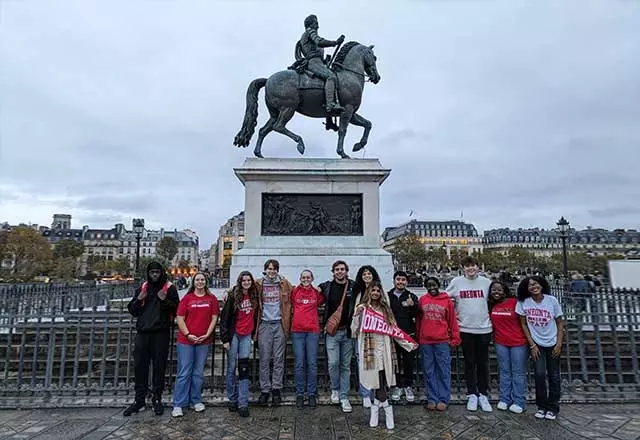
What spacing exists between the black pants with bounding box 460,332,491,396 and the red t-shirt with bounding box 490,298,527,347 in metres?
0.17

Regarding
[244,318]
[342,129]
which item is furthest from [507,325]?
[342,129]

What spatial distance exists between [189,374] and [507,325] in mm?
4668

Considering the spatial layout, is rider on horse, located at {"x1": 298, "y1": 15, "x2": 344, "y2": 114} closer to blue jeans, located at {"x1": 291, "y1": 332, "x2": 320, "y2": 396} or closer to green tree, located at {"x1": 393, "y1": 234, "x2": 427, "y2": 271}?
blue jeans, located at {"x1": 291, "y1": 332, "x2": 320, "y2": 396}

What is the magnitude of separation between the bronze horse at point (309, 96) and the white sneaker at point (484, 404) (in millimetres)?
6807

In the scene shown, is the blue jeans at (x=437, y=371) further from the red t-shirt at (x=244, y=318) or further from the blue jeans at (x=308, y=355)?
the red t-shirt at (x=244, y=318)

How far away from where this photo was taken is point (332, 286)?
5773 mm

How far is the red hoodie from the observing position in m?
5.54

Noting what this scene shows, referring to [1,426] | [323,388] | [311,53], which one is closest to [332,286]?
[323,388]

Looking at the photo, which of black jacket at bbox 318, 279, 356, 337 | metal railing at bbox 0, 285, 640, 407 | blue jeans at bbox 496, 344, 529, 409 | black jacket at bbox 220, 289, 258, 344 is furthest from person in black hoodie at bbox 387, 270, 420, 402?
black jacket at bbox 220, 289, 258, 344

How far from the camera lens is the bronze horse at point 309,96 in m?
10.2

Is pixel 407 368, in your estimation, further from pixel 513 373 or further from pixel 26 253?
pixel 26 253

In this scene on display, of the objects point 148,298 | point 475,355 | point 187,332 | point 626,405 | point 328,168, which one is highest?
point 328,168

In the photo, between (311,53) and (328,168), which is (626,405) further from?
(311,53)

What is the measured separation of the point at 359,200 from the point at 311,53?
13.7 feet
